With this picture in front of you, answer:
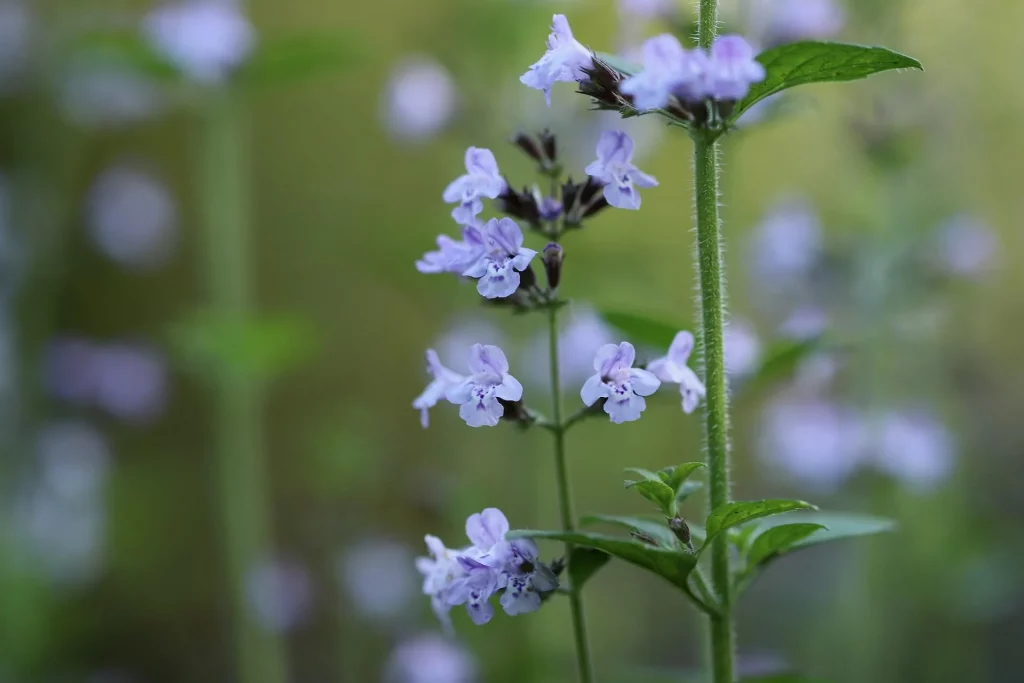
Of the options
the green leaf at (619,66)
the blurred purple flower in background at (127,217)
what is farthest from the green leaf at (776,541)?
the blurred purple flower in background at (127,217)

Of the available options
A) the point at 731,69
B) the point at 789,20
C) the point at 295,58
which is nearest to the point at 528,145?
the point at 731,69

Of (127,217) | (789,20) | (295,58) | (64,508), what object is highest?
(295,58)

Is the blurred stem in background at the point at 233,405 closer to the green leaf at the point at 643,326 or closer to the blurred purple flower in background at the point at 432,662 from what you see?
the blurred purple flower in background at the point at 432,662

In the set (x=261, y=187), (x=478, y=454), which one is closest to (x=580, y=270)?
(x=478, y=454)

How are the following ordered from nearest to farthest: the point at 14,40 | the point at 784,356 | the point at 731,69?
the point at 731,69
the point at 784,356
the point at 14,40

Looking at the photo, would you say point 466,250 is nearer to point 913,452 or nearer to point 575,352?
point 575,352

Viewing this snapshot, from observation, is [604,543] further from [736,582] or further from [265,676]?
[265,676]

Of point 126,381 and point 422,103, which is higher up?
point 422,103
